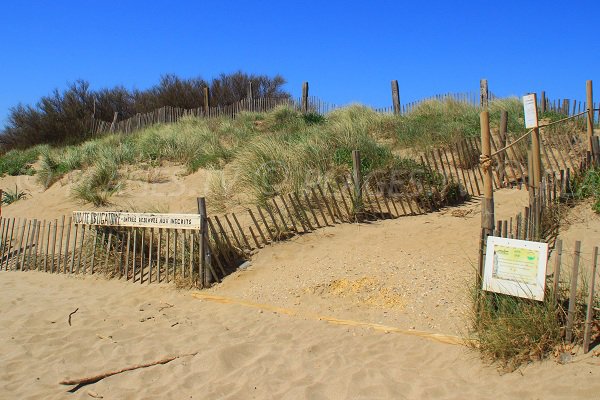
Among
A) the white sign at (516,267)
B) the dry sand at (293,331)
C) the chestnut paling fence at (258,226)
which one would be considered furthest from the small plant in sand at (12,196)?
the white sign at (516,267)

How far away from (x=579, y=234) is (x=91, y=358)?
220 inches

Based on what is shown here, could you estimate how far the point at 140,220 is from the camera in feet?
24.5

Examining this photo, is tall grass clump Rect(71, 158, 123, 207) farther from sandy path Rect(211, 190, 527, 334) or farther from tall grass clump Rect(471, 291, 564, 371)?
tall grass clump Rect(471, 291, 564, 371)

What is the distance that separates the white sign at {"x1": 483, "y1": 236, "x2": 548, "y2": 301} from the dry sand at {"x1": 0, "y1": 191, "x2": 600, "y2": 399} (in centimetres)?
55

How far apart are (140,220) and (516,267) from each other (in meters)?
5.26

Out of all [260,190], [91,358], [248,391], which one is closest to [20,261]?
[260,190]

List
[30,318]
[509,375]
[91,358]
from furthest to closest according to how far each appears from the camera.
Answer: [30,318]
[91,358]
[509,375]

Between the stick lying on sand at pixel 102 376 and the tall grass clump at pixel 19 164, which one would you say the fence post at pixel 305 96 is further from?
the stick lying on sand at pixel 102 376

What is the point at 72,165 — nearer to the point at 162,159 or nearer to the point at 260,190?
the point at 162,159

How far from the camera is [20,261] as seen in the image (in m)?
9.19

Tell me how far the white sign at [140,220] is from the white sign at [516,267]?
389 centimetres

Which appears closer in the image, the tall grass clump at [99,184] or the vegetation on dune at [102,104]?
the tall grass clump at [99,184]

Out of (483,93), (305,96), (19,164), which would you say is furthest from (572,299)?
(19,164)

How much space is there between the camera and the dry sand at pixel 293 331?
3875 millimetres
